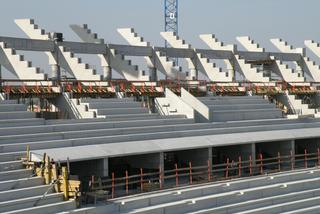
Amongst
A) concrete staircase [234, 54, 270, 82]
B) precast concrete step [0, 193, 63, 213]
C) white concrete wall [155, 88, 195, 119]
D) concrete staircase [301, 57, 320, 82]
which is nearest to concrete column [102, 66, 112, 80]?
white concrete wall [155, 88, 195, 119]

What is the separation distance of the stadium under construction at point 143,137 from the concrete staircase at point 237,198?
4cm

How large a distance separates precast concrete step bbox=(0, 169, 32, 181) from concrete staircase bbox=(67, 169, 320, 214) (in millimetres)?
2134

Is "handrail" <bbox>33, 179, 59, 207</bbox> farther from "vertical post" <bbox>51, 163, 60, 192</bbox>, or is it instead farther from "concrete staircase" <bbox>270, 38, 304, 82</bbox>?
"concrete staircase" <bbox>270, 38, 304, 82</bbox>

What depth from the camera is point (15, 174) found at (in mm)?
15773

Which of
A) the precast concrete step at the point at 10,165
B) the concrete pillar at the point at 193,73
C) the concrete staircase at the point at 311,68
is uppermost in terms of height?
the concrete staircase at the point at 311,68

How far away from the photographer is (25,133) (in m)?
18.3

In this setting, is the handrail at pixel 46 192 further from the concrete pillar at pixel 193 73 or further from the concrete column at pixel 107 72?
the concrete pillar at pixel 193 73

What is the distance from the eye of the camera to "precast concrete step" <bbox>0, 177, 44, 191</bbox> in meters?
15.0

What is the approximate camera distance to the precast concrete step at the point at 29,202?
1415 centimetres

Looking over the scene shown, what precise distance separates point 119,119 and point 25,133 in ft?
14.4

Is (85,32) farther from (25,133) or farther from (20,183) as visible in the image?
(20,183)

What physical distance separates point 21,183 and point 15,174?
511mm

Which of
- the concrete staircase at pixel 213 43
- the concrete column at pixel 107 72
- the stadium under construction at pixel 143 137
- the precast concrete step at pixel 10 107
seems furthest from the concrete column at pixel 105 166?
the concrete staircase at pixel 213 43

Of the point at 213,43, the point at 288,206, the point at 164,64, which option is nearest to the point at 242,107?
the point at 164,64
